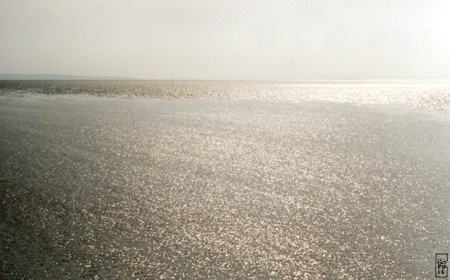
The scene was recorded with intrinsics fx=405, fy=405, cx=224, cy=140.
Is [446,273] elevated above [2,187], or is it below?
below

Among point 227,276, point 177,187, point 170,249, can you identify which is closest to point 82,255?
point 170,249

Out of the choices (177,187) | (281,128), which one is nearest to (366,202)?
(177,187)

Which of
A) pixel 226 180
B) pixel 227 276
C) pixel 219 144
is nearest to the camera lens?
pixel 227 276

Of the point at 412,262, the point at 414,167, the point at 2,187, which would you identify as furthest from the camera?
the point at 414,167

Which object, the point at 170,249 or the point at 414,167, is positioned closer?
the point at 170,249

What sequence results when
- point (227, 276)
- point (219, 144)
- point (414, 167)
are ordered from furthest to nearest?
point (219, 144) < point (414, 167) < point (227, 276)

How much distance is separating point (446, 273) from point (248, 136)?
16907 millimetres

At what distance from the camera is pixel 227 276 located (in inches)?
272

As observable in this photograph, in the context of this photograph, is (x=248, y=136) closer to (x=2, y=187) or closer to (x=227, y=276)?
(x=2, y=187)

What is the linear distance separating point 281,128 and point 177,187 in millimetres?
16091

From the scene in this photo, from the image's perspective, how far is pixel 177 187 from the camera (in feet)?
40.5

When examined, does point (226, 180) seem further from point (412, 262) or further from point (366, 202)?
point (412, 262)

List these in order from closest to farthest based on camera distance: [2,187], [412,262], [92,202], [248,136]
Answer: [412,262], [92,202], [2,187], [248,136]

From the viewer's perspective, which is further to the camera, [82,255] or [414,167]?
[414,167]
